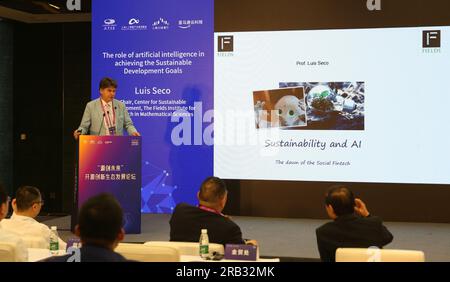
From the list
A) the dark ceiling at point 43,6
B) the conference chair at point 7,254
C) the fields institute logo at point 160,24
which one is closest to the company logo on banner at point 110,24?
the dark ceiling at point 43,6

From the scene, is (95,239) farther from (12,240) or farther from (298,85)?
(298,85)

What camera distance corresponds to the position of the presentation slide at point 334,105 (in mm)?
7750

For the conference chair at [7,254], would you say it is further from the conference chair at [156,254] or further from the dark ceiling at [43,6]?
the dark ceiling at [43,6]

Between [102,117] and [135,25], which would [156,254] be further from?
[135,25]

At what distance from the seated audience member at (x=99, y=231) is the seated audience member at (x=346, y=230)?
178 centimetres

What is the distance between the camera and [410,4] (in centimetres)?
786

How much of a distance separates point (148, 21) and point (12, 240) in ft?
18.0

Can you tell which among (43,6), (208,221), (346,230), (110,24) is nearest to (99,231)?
(208,221)

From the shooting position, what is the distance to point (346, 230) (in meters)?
3.72

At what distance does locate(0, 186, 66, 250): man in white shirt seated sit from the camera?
395 cm

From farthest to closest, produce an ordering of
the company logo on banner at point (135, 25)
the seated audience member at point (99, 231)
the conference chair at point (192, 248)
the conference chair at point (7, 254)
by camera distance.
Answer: the company logo on banner at point (135, 25) → the conference chair at point (192, 248) → the conference chair at point (7, 254) → the seated audience member at point (99, 231)

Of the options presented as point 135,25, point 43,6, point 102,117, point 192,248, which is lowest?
point 192,248

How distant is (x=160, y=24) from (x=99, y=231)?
6.59 metres

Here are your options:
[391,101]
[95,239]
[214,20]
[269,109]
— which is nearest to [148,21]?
[214,20]
